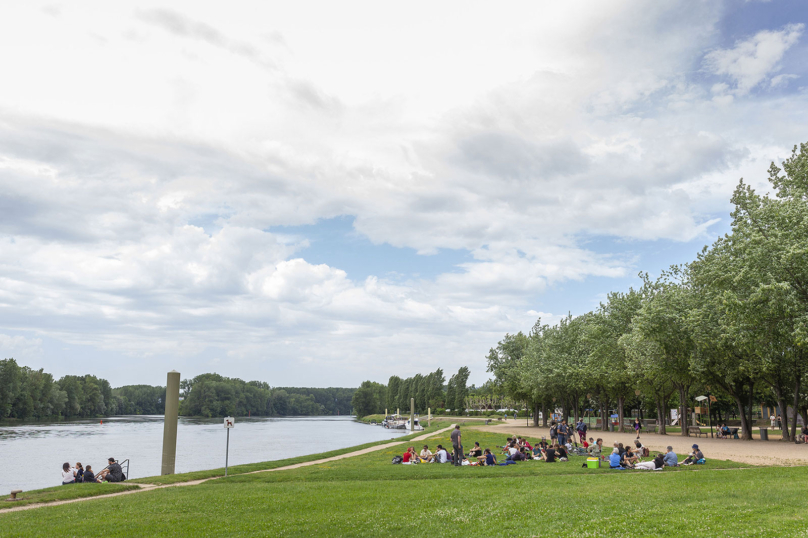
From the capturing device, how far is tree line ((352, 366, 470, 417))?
143500 mm

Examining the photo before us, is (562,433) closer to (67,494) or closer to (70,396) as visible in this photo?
(67,494)

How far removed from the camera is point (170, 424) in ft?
90.1

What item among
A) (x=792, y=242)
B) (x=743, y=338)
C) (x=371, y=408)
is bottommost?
(x=371, y=408)

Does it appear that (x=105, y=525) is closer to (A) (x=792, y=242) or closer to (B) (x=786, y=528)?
(B) (x=786, y=528)

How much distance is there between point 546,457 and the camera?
86.5 ft

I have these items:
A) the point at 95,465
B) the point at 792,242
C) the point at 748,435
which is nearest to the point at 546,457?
the point at 792,242

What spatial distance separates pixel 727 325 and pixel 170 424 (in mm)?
29854

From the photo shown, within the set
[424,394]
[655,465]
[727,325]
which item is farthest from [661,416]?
[424,394]

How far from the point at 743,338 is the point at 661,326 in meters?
8.44

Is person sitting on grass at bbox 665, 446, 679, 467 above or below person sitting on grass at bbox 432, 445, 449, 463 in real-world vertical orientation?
above

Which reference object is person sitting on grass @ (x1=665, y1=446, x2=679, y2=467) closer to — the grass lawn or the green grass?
the grass lawn

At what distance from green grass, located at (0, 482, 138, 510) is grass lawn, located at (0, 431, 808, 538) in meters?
2.28

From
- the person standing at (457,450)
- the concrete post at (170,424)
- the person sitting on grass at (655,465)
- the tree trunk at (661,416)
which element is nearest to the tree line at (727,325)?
the tree trunk at (661,416)

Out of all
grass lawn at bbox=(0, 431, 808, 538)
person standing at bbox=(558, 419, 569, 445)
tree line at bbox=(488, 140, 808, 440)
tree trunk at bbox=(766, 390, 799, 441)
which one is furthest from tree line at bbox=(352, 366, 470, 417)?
grass lawn at bbox=(0, 431, 808, 538)
